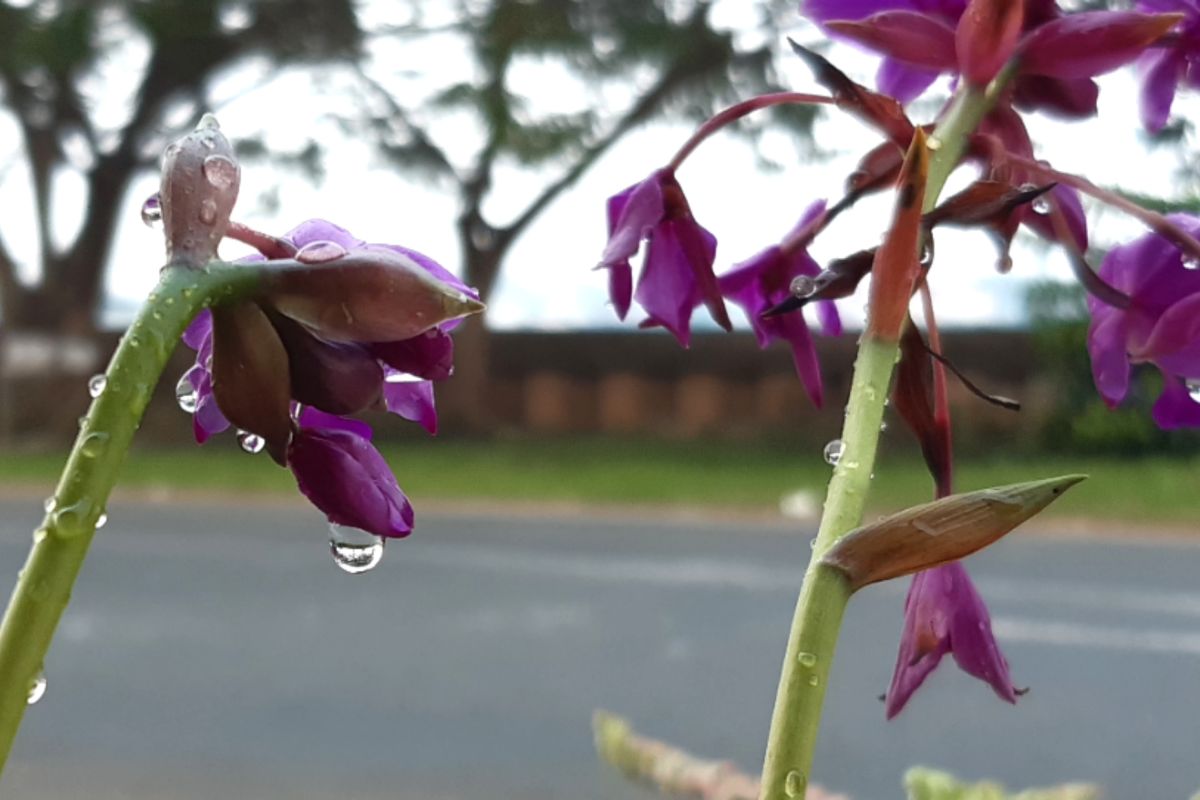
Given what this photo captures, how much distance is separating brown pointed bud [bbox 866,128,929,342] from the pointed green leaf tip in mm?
24

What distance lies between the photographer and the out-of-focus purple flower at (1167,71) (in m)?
0.22

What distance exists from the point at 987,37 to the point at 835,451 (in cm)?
6

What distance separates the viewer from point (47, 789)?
3.61 feet

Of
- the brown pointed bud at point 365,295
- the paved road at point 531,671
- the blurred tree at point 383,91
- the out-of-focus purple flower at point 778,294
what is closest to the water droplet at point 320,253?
the brown pointed bud at point 365,295

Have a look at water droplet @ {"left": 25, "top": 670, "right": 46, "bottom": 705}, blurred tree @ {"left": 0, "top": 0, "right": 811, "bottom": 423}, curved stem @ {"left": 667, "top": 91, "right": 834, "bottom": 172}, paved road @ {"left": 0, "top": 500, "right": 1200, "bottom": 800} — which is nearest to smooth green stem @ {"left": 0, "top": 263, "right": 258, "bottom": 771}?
water droplet @ {"left": 25, "top": 670, "right": 46, "bottom": 705}

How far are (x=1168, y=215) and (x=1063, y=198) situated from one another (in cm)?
2

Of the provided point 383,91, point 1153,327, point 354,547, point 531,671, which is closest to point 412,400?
point 354,547

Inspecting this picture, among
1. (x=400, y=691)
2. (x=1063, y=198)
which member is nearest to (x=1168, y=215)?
(x=1063, y=198)

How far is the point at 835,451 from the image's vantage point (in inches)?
7.5

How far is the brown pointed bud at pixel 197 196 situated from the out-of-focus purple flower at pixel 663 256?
83 mm

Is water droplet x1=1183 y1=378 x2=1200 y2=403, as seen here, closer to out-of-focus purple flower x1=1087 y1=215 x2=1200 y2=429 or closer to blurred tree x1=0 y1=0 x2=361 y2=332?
out-of-focus purple flower x1=1087 y1=215 x2=1200 y2=429

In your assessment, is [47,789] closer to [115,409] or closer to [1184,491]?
[115,409]

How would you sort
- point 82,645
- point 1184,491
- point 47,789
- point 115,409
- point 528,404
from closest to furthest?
point 115,409 < point 47,789 < point 82,645 < point 1184,491 < point 528,404

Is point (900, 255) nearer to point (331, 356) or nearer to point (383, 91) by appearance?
point (331, 356)
